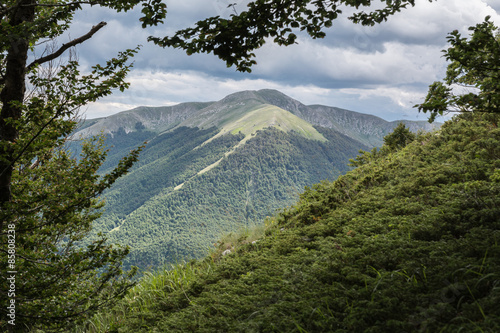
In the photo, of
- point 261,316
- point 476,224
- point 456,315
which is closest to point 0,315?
point 261,316

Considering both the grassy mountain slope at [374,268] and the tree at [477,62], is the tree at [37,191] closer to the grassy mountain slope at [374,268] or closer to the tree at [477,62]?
the grassy mountain slope at [374,268]

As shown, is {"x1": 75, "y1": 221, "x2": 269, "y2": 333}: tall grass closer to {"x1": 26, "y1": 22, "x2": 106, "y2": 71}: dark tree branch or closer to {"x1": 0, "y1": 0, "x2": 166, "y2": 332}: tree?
{"x1": 0, "y1": 0, "x2": 166, "y2": 332}: tree

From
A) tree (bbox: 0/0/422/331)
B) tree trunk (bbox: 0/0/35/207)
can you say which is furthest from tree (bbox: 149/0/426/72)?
tree trunk (bbox: 0/0/35/207)

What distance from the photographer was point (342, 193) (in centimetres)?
731

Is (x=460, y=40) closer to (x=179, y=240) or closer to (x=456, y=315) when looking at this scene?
(x=456, y=315)

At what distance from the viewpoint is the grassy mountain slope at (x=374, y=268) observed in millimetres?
2582

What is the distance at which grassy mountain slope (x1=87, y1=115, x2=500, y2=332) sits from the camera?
2.58 metres

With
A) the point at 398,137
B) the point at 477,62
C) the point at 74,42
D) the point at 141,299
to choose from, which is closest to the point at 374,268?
the point at 477,62

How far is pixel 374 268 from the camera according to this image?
139 inches

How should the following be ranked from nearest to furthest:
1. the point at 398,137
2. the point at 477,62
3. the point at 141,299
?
the point at 477,62 → the point at 141,299 → the point at 398,137

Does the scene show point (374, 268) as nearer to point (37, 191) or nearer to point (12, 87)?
point (37, 191)

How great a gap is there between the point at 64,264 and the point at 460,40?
665cm

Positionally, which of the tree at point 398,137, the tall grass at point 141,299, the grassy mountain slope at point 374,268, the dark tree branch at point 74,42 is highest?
the dark tree branch at point 74,42

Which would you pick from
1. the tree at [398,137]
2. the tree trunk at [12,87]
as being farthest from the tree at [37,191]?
the tree at [398,137]
